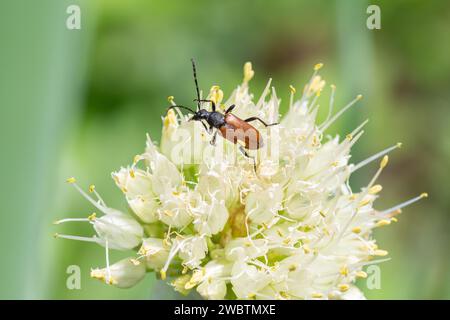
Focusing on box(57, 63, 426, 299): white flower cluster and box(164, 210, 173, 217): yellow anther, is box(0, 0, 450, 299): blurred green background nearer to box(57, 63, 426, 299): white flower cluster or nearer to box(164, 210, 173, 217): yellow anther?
box(57, 63, 426, 299): white flower cluster

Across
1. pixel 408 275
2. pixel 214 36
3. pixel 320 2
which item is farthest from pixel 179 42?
pixel 408 275

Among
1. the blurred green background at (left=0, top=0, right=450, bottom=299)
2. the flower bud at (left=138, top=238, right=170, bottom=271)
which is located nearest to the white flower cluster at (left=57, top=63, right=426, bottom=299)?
the flower bud at (left=138, top=238, right=170, bottom=271)

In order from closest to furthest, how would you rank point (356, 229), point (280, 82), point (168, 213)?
point (168, 213) < point (356, 229) < point (280, 82)

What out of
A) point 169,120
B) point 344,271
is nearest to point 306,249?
point 344,271

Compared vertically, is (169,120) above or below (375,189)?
above

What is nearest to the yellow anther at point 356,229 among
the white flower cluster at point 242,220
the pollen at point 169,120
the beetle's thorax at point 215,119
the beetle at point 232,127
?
the white flower cluster at point 242,220

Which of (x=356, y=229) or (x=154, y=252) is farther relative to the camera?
(x=356, y=229)

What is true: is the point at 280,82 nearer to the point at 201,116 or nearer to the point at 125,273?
the point at 201,116
